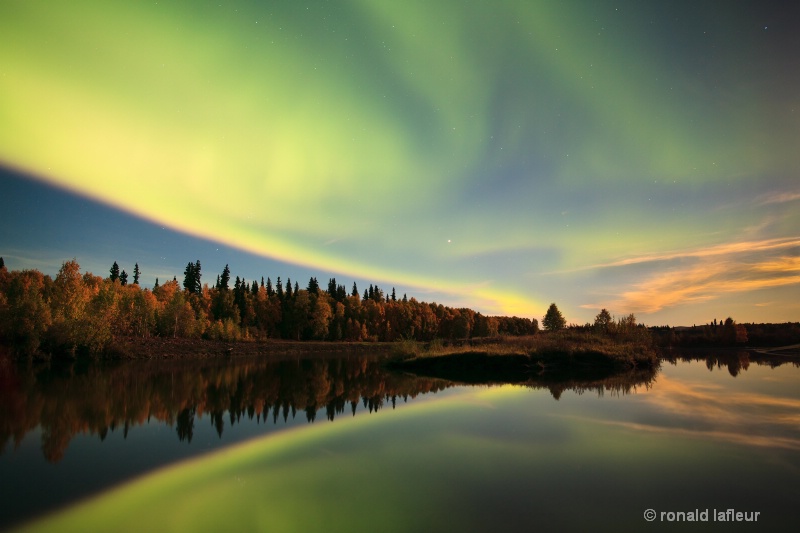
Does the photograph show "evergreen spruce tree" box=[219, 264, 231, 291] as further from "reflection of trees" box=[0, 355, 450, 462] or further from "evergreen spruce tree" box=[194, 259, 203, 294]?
"reflection of trees" box=[0, 355, 450, 462]

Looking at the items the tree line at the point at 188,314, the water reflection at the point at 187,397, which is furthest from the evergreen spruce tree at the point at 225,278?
the water reflection at the point at 187,397

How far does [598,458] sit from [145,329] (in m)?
97.4

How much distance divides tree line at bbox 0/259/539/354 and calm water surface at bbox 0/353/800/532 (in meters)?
39.0

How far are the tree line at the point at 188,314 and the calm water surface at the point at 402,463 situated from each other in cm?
3895

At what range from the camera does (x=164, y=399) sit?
2480 cm

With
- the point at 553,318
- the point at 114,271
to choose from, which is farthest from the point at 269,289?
the point at 553,318

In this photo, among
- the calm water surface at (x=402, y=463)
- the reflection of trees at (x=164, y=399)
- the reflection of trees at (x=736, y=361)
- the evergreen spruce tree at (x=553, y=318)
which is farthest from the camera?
the evergreen spruce tree at (x=553, y=318)

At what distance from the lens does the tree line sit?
54.8 meters

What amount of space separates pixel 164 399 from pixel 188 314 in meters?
75.2

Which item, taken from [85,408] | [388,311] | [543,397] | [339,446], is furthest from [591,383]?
[388,311]

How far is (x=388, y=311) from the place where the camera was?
149500 millimetres

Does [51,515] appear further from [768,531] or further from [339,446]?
[768,531]

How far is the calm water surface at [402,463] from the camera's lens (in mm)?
8461

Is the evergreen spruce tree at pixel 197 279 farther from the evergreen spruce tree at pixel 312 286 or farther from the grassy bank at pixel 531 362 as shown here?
the grassy bank at pixel 531 362
